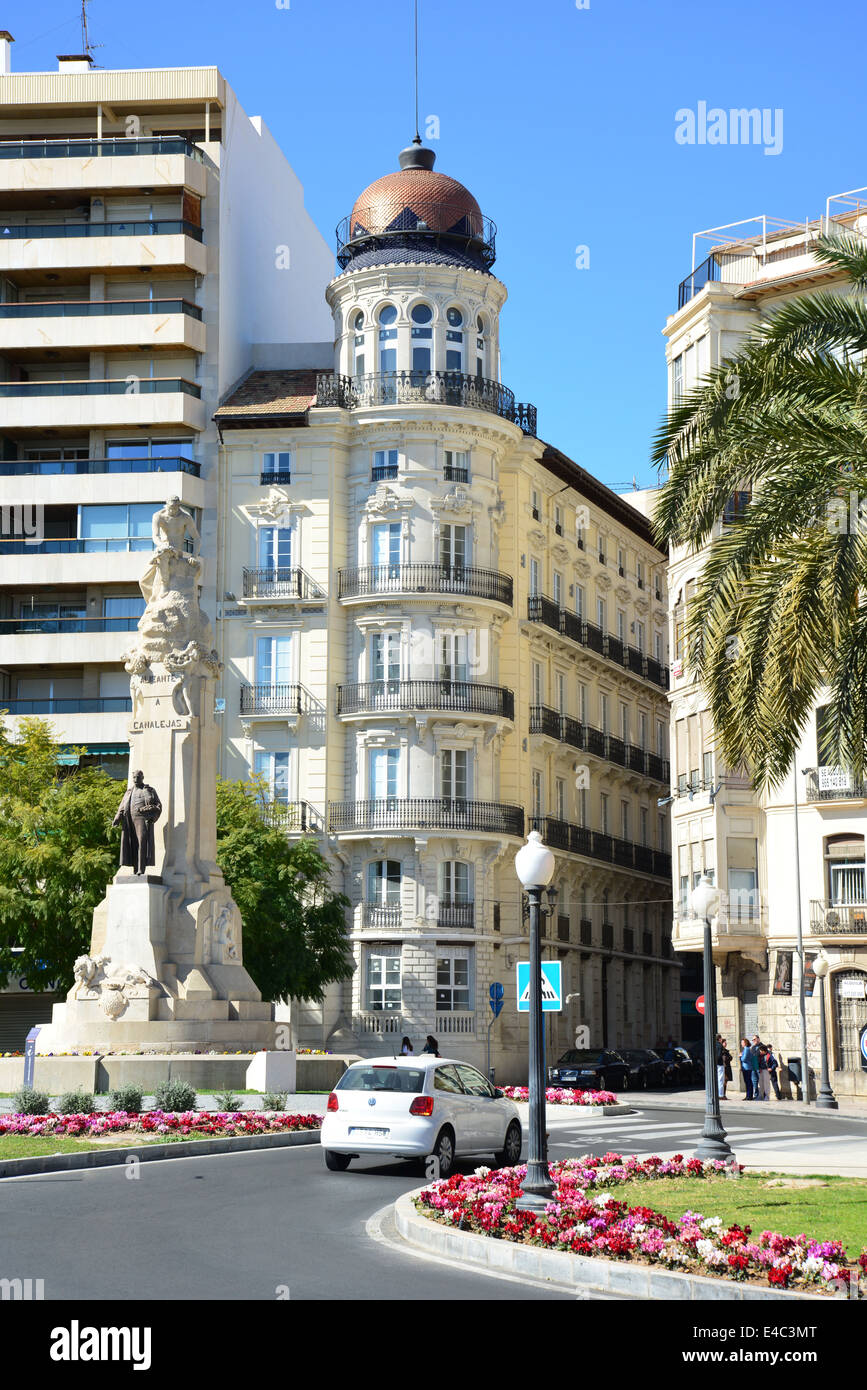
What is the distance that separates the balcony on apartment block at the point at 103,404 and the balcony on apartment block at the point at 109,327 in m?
1.26

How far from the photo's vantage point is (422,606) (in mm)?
58188

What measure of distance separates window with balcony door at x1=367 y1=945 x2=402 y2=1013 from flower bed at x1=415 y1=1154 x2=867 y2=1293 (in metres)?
38.8

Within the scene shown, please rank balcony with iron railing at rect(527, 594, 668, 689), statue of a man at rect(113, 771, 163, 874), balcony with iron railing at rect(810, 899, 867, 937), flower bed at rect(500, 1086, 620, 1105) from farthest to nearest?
balcony with iron railing at rect(527, 594, 668, 689), balcony with iron railing at rect(810, 899, 867, 937), flower bed at rect(500, 1086, 620, 1105), statue of a man at rect(113, 771, 163, 874)

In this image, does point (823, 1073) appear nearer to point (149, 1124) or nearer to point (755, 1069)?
point (755, 1069)

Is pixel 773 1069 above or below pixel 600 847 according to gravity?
below

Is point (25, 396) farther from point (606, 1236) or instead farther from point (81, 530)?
point (606, 1236)

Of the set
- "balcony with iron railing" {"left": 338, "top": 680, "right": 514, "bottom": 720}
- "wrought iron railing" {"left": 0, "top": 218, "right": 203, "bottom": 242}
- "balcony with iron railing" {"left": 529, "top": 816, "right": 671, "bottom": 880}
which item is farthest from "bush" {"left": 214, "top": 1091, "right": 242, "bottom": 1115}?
"wrought iron railing" {"left": 0, "top": 218, "right": 203, "bottom": 242}

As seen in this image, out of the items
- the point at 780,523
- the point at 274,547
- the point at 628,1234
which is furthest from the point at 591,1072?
the point at 628,1234

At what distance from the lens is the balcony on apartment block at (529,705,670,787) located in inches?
2458

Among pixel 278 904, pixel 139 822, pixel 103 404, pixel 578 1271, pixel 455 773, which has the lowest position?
pixel 578 1271

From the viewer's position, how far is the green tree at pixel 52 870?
150 feet

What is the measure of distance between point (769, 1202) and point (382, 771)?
1650 inches

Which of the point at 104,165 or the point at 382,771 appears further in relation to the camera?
the point at 104,165

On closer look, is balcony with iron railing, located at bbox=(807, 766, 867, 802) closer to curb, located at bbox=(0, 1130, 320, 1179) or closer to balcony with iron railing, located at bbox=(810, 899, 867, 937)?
balcony with iron railing, located at bbox=(810, 899, 867, 937)
